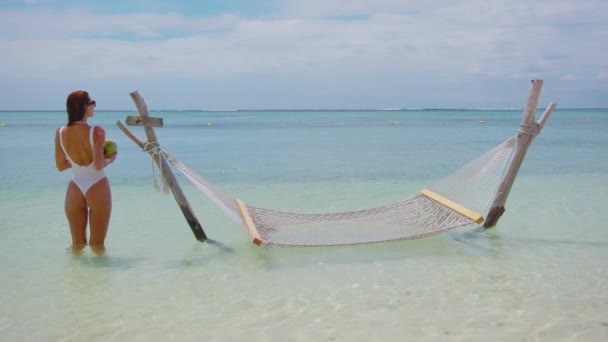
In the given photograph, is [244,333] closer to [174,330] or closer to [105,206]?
[174,330]

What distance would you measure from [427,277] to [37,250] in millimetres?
3373

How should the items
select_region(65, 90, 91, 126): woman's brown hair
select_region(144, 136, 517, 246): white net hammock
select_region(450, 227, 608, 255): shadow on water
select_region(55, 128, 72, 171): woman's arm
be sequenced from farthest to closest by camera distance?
select_region(450, 227, 608, 255): shadow on water → select_region(144, 136, 517, 246): white net hammock → select_region(55, 128, 72, 171): woman's arm → select_region(65, 90, 91, 126): woman's brown hair

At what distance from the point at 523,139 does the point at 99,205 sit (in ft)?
11.9

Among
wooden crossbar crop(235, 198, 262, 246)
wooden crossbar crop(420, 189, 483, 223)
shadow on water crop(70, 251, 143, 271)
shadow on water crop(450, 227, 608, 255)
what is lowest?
shadow on water crop(70, 251, 143, 271)

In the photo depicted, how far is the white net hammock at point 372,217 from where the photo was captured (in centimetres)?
469

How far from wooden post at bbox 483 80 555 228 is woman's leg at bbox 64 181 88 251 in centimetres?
359

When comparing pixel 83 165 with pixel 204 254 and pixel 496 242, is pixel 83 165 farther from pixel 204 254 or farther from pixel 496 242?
pixel 496 242

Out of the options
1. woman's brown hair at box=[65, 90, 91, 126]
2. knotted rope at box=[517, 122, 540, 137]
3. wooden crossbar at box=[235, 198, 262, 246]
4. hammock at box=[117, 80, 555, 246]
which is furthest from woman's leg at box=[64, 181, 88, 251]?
knotted rope at box=[517, 122, 540, 137]

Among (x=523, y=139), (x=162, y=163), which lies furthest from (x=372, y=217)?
(x=162, y=163)

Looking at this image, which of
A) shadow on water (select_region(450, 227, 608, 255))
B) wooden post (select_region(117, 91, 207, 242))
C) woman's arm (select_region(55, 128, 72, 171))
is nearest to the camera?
woman's arm (select_region(55, 128, 72, 171))

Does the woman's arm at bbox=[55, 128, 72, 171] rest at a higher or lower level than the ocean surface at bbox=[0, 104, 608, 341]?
higher

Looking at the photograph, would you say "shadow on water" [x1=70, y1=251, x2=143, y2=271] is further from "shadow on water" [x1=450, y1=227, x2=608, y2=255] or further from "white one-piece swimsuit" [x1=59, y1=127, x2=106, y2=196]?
"shadow on water" [x1=450, y1=227, x2=608, y2=255]

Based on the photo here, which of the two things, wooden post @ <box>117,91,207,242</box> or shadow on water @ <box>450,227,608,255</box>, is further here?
shadow on water @ <box>450,227,608,255</box>

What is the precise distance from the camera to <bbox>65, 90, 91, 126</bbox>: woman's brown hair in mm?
3906
